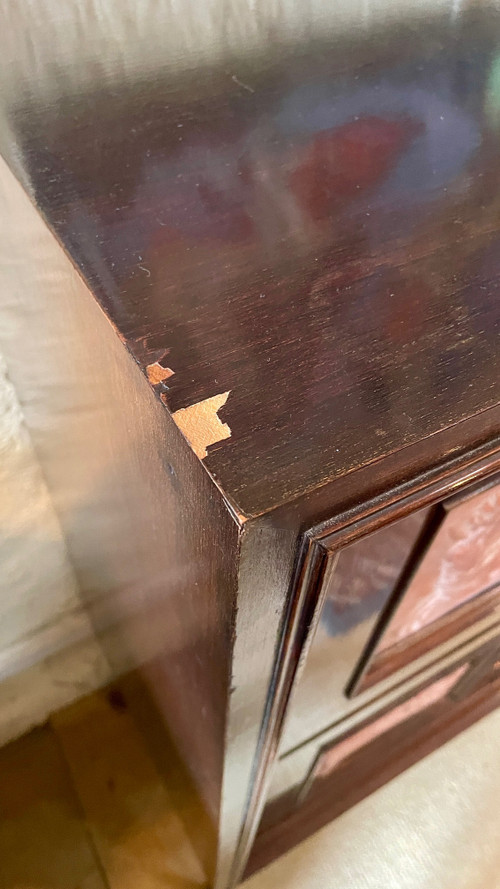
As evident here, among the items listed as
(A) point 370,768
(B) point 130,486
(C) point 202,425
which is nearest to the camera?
(C) point 202,425

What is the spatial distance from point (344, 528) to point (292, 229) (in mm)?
178

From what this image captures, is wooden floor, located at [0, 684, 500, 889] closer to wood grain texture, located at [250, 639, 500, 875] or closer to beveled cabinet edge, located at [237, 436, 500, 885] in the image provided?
wood grain texture, located at [250, 639, 500, 875]

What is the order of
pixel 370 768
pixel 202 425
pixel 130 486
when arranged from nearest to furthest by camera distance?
pixel 202 425
pixel 130 486
pixel 370 768

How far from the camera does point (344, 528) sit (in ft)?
0.94

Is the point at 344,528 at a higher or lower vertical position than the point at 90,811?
lower

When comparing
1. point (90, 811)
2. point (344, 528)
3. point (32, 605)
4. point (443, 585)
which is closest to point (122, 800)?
point (90, 811)

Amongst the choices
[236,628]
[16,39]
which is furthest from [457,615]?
[16,39]

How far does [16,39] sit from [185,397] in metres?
0.38

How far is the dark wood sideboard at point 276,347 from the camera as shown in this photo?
11.3 inches

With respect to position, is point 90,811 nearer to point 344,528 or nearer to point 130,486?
point 130,486

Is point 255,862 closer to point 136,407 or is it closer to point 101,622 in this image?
point 101,622

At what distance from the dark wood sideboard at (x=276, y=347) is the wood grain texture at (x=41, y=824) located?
45cm

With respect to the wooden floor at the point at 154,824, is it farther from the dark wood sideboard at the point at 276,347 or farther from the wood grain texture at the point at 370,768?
the dark wood sideboard at the point at 276,347

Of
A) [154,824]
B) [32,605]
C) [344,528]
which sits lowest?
[344,528]
